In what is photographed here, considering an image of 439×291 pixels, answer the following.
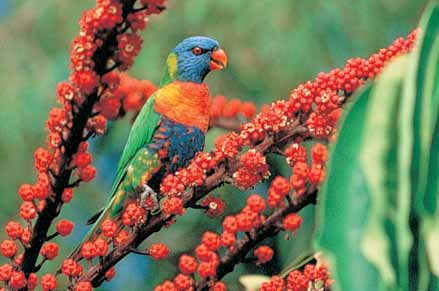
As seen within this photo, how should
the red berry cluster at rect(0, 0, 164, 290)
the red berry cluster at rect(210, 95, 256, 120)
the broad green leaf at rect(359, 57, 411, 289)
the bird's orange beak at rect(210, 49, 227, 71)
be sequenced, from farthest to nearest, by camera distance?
the bird's orange beak at rect(210, 49, 227, 71)
the red berry cluster at rect(210, 95, 256, 120)
the red berry cluster at rect(0, 0, 164, 290)
the broad green leaf at rect(359, 57, 411, 289)

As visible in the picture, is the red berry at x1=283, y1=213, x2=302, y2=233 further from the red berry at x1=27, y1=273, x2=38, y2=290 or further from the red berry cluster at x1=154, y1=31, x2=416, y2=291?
the red berry at x1=27, y1=273, x2=38, y2=290

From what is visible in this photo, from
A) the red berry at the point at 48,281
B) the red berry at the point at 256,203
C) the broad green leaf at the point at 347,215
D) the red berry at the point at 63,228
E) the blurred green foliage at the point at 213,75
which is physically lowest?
the broad green leaf at the point at 347,215

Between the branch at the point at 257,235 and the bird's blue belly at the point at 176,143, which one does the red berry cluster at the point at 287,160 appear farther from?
the bird's blue belly at the point at 176,143

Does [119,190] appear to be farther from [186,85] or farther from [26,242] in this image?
[26,242]

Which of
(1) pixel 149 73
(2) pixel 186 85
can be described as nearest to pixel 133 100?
(2) pixel 186 85

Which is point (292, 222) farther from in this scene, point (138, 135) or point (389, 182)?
point (138, 135)

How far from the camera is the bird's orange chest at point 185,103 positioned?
4.20ft

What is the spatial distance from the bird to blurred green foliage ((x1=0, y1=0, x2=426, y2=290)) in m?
0.49

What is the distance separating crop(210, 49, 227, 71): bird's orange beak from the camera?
1.33 meters

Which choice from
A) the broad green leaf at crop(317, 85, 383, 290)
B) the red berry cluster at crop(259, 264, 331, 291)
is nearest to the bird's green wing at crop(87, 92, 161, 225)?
the red berry cluster at crop(259, 264, 331, 291)

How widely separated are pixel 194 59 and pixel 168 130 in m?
0.17

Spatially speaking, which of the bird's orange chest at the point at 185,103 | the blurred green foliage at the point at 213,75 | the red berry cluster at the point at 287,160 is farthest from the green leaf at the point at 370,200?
the blurred green foliage at the point at 213,75

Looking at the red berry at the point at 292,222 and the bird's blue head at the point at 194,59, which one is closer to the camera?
the red berry at the point at 292,222

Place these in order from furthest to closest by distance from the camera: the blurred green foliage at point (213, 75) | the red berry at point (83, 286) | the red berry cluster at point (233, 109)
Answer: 1. the blurred green foliage at point (213, 75)
2. the red berry cluster at point (233, 109)
3. the red berry at point (83, 286)
